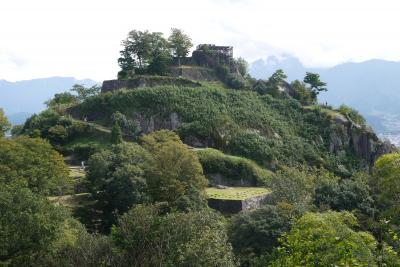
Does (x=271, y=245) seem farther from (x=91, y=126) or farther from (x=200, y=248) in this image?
(x=91, y=126)

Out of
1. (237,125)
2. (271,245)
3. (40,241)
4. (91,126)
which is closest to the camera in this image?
(40,241)

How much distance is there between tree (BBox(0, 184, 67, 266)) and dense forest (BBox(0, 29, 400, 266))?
2.2 inches

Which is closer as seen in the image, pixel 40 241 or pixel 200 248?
pixel 200 248

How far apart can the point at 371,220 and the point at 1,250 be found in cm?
2331

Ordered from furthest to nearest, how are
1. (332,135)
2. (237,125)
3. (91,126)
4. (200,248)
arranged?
1. (332,135)
2. (237,125)
3. (91,126)
4. (200,248)

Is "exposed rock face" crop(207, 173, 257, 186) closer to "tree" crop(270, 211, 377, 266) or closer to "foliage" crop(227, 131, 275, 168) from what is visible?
"foliage" crop(227, 131, 275, 168)

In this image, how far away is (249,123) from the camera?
55375 millimetres

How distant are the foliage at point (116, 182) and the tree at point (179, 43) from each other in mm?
29587

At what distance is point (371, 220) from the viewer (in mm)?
33125

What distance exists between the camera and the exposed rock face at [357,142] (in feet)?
191

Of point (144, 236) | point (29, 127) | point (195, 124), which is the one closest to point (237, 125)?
point (195, 124)

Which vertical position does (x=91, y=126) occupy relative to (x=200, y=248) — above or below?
above

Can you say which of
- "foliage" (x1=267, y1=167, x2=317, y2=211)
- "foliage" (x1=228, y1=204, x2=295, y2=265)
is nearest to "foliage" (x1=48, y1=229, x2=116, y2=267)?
"foliage" (x1=228, y1=204, x2=295, y2=265)

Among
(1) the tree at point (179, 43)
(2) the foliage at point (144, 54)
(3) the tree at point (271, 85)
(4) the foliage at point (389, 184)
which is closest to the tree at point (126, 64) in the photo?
(2) the foliage at point (144, 54)
